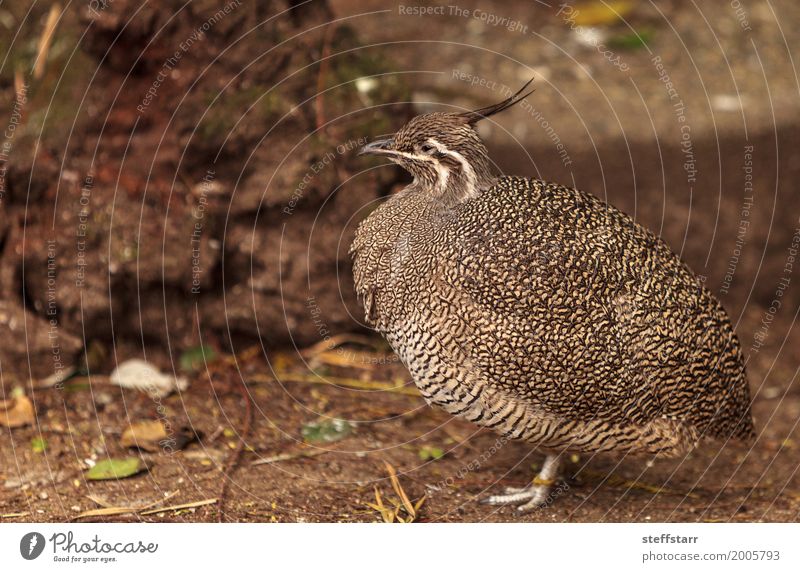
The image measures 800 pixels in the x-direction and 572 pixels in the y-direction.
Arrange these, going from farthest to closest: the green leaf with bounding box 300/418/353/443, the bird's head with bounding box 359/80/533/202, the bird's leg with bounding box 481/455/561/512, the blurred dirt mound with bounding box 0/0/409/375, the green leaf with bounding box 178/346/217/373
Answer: the green leaf with bounding box 178/346/217/373, the blurred dirt mound with bounding box 0/0/409/375, the green leaf with bounding box 300/418/353/443, the bird's leg with bounding box 481/455/561/512, the bird's head with bounding box 359/80/533/202

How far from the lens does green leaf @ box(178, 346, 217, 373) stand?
5578 mm

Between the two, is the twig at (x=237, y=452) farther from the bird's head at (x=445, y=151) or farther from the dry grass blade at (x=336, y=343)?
the bird's head at (x=445, y=151)

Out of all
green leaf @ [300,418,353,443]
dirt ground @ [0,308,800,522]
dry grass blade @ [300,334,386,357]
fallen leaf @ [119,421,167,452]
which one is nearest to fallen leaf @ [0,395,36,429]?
dirt ground @ [0,308,800,522]

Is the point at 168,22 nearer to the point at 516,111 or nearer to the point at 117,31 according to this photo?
the point at 117,31

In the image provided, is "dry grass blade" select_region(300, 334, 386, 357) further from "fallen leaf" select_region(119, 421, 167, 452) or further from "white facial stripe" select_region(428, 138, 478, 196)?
"white facial stripe" select_region(428, 138, 478, 196)

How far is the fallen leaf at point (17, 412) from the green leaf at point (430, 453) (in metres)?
2.13

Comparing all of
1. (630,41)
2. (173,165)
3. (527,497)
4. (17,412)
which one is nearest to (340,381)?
(527,497)

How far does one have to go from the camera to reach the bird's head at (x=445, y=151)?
4.15 m

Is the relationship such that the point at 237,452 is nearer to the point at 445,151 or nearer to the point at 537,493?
the point at 537,493

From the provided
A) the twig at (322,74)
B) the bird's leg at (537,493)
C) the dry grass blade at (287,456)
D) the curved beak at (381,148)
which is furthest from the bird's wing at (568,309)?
the twig at (322,74)

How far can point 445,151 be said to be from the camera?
13.6 feet

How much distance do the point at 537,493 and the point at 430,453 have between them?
65cm

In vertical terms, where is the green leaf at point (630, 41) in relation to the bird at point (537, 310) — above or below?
above

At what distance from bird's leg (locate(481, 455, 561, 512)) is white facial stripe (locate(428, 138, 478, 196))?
1.45 meters
